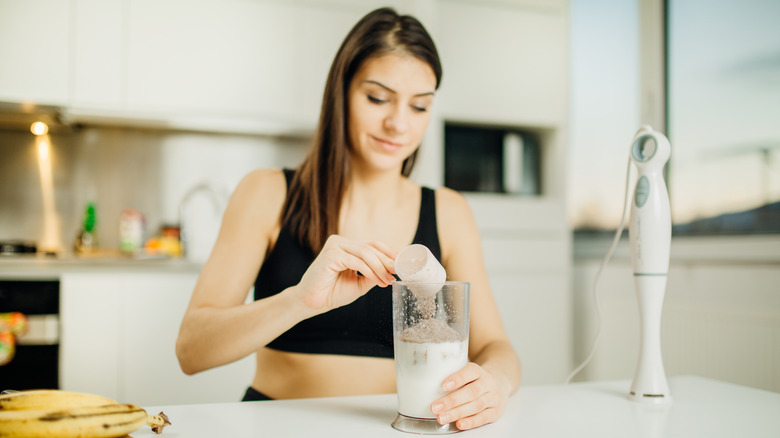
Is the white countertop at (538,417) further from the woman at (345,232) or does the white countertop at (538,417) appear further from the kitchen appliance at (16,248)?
the kitchen appliance at (16,248)

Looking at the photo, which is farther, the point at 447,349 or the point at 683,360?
the point at 683,360

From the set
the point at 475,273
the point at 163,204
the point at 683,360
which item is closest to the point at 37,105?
the point at 163,204

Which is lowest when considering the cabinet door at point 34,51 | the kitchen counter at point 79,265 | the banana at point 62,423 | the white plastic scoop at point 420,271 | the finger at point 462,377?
the banana at point 62,423

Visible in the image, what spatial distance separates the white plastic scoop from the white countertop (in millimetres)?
168

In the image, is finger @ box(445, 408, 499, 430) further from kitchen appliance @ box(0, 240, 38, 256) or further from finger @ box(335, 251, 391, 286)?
kitchen appliance @ box(0, 240, 38, 256)

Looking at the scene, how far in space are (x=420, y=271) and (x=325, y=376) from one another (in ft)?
1.79

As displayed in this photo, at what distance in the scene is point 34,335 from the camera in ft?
6.57

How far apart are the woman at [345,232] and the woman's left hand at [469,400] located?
26 cm

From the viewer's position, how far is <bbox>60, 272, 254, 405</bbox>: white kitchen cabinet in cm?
204

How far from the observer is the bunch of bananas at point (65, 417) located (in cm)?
53

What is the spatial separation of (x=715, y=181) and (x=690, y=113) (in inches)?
11.8

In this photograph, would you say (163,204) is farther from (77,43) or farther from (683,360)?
(683,360)

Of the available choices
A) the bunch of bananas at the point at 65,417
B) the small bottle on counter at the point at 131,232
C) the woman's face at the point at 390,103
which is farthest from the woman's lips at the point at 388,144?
the small bottle on counter at the point at 131,232

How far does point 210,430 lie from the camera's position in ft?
2.19
